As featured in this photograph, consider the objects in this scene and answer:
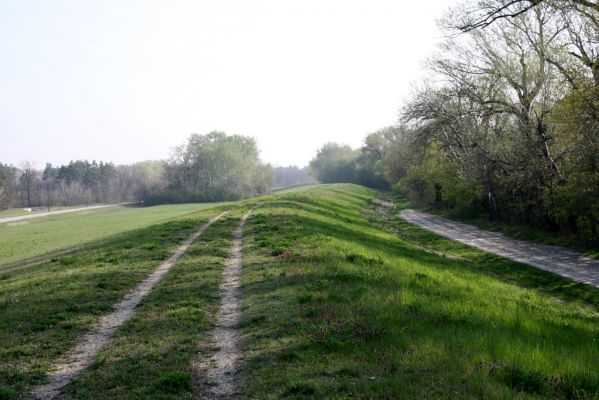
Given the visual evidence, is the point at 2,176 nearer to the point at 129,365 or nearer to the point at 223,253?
the point at 223,253

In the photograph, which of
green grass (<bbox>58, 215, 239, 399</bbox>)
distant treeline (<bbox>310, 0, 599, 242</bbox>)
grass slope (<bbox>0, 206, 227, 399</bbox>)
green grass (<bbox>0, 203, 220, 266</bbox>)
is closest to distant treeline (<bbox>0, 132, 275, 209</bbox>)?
green grass (<bbox>0, 203, 220, 266</bbox>)

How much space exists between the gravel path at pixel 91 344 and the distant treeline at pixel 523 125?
15.4 metres

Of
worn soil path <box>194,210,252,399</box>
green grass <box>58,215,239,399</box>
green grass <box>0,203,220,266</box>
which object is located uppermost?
green grass <box>58,215,239,399</box>

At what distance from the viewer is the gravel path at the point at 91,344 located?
8070 millimetres

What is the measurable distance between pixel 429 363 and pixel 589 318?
8.26 metres

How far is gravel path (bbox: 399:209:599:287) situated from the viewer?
22.5 metres

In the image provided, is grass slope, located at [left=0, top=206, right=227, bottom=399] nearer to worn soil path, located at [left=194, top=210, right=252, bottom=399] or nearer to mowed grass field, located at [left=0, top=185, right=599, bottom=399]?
mowed grass field, located at [left=0, top=185, right=599, bottom=399]

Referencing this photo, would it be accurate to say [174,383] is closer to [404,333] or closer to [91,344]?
[91,344]

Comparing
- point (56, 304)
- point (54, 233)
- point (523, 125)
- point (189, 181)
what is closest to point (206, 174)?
point (189, 181)

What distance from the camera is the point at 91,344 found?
10.2 m

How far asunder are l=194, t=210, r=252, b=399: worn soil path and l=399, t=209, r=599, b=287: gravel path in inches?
594

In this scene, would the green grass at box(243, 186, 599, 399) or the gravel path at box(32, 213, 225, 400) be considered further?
the gravel path at box(32, 213, 225, 400)

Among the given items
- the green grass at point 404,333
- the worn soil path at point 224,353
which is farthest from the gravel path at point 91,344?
the green grass at point 404,333

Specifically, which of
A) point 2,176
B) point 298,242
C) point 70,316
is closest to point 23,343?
point 70,316
